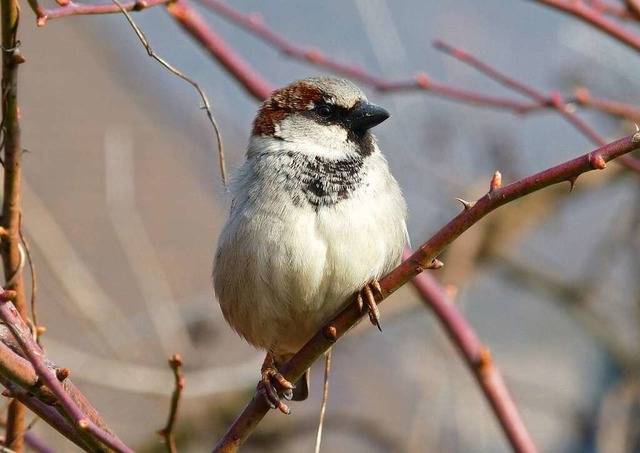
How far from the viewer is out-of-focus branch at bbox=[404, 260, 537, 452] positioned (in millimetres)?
2324

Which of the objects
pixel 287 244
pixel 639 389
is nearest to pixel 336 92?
pixel 287 244

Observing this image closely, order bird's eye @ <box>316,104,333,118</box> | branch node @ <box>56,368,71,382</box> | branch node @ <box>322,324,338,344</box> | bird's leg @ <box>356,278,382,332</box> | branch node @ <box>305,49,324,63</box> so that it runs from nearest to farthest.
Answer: branch node @ <box>56,368,71,382</box> → branch node @ <box>322,324,338,344</box> → bird's leg @ <box>356,278,382,332</box> → bird's eye @ <box>316,104,333,118</box> → branch node @ <box>305,49,324,63</box>

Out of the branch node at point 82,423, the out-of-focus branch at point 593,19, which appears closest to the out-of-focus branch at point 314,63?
the out-of-focus branch at point 593,19

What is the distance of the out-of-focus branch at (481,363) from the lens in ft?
7.63

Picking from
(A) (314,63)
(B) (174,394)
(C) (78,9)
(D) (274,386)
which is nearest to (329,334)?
(B) (174,394)

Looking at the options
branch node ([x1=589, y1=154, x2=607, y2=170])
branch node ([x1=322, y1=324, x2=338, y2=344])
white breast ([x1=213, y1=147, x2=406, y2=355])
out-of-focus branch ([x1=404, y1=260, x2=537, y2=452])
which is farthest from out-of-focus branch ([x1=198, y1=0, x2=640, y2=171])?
branch node ([x1=589, y1=154, x2=607, y2=170])

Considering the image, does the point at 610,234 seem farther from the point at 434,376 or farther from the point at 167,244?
the point at 167,244

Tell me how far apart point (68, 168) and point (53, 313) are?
1.77 meters

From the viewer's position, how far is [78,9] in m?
1.84

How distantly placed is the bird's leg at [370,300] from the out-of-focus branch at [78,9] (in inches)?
33.1

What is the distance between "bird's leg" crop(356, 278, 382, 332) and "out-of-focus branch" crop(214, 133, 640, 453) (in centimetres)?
9

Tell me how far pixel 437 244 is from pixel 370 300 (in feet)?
2.17

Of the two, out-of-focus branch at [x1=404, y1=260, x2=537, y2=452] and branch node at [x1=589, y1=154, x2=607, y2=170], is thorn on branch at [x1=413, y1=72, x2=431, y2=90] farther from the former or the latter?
branch node at [x1=589, y1=154, x2=607, y2=170]

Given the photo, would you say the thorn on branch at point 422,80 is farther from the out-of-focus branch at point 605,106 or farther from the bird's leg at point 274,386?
the bird's leg at point 274,386
